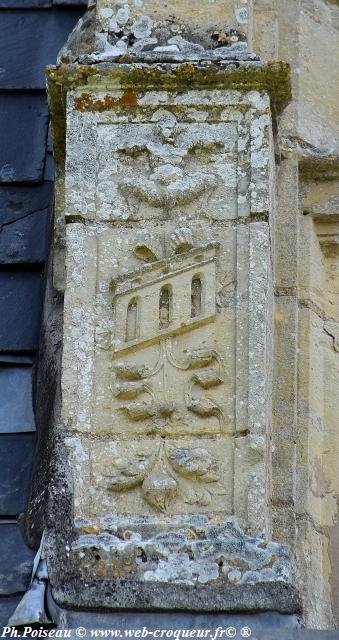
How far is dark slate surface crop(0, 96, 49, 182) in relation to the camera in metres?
5.36

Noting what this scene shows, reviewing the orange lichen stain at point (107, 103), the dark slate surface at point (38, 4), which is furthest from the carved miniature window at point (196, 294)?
the dark slate surface at point (38, 4)

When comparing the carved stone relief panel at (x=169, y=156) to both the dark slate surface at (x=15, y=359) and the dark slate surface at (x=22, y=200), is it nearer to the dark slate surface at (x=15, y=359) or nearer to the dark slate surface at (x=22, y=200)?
the dark slate surface at (x=15, y=359)

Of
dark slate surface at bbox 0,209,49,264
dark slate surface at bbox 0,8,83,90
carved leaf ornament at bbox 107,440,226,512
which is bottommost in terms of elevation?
carved leaf ornament at bbox 107,440,226,512

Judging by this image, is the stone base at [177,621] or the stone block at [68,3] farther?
the stone block at [68,3]

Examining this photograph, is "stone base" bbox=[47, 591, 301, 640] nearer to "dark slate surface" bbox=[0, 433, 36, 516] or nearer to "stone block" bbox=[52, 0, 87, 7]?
"dark slate surface" bbox=[0, 433, 36, 516]

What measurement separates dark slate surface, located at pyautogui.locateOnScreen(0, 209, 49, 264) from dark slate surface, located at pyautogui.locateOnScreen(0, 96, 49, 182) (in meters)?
0.16

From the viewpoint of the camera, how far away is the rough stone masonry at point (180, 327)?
4082mm

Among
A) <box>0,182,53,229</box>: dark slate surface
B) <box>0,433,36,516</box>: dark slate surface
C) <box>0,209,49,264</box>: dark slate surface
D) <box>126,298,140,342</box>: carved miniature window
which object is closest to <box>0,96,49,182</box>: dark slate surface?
<box>0,182,53,229</box>: dark slate surface

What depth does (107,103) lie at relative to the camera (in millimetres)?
4570

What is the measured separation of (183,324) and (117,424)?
0.29 meters

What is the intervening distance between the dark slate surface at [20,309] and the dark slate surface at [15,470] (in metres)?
0.29

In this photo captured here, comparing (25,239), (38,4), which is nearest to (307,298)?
(25,239)

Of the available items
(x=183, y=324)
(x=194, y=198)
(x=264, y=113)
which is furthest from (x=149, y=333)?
(x=264, y=113)

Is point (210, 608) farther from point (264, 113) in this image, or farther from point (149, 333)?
point (264, 113)
